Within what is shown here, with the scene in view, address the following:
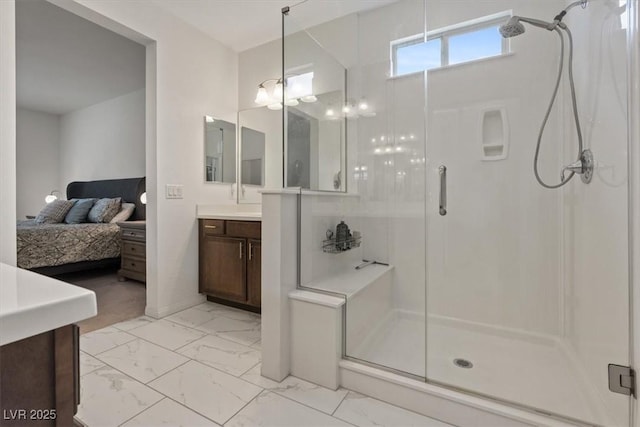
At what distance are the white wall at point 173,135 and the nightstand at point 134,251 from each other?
794 mm

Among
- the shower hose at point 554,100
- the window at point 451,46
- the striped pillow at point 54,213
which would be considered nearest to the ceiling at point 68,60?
the striped pillow at point 54,213

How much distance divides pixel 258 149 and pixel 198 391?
7.05 feet

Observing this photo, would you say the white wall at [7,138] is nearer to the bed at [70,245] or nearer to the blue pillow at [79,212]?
the bed at [70,245]

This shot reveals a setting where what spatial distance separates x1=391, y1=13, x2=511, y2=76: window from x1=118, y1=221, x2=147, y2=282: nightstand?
294cm

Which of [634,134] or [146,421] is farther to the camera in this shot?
[146,421]

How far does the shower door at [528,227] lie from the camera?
4.06 feet

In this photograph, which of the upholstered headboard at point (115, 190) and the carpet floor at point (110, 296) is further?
the upholstered headboard at point (115, 190)

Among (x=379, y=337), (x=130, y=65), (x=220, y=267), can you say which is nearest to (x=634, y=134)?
(x=379, y=337)

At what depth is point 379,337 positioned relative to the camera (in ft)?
6.54

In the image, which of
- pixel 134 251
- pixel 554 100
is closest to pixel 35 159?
pixel 134 251

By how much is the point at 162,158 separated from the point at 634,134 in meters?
2.72

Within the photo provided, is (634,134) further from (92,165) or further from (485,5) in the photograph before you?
(92,165)

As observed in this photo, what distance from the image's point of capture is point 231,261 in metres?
2.50

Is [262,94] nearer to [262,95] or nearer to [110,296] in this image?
[262,95]
